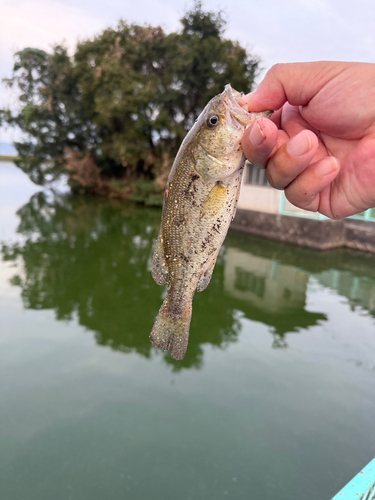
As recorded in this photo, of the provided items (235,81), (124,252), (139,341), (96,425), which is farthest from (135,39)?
(96,425)

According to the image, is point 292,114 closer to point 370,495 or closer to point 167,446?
point 370,495

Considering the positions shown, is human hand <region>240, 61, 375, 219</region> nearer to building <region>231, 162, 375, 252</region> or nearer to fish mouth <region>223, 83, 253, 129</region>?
fish mouth <region>223, 83, 253, 129</region>

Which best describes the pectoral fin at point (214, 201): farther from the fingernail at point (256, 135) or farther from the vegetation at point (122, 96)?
the vegetation at point (122, 96)

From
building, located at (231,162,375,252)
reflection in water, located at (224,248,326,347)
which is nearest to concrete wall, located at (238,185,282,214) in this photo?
building, located at (231,162,375,252)

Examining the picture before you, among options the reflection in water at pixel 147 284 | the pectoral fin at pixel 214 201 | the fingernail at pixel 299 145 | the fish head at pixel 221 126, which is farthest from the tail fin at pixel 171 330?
the reflection in water at pixel 147 284

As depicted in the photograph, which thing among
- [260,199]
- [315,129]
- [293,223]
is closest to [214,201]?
[315,129]

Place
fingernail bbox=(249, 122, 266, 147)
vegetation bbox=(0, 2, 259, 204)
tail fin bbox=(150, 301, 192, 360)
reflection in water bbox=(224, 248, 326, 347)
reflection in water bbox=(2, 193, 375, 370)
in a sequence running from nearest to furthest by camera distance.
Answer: fingernail bbox=(249, 122, 266, 147) < tail fin bbox=(150, 301, 192, 360) < reflection in water bbox=(2, 193, 375, 370) < reflection in water bbox=(224, 248, 326, 347) < vegetation bbox=(0, 2, 259, 204)
